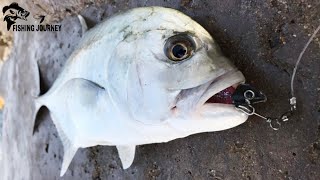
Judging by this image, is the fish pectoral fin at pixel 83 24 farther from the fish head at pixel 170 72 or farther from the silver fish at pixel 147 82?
the fish head at pixel 170 72

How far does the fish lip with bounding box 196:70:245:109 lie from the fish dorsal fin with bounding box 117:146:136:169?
1.94 feet

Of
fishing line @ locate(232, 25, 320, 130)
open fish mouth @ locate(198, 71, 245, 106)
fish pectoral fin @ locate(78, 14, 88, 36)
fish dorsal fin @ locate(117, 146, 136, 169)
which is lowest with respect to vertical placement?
fish dorsal fin @ locate(117, 146, 136, 169)

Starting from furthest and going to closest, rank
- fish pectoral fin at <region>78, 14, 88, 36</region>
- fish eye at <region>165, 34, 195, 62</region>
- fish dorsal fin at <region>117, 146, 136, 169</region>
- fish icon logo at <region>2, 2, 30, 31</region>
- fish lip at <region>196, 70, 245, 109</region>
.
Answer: fish icon logo at <region>2, 2, 30, 31</region>
fish pectoral fin at <region>78, 14, 88, 36</region>
fish dorsal fin at <region>117, 146, 136, 169</region>
fish eye at <region>165, 34, 195, 62</region>
fish lip at <region>196, 70, 245, 109</region>

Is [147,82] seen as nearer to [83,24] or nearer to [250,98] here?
[250,98]

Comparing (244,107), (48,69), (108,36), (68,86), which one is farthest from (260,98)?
(48,69)

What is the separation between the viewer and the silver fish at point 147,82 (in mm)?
1396

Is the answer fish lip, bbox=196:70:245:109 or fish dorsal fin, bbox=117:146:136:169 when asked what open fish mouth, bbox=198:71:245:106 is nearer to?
fish lip, bbox=196:70:245:109

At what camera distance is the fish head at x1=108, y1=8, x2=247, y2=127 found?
1.37m

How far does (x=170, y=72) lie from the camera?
1.44 meters

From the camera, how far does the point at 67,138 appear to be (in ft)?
6.68

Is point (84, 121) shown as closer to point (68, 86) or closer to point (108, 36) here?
point (68, 86)

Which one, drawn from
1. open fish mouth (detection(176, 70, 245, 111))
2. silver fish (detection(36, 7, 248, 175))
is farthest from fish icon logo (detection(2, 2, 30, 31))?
open fish mouth (detection(176, 70, 245, 111))

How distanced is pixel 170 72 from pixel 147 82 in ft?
0.29

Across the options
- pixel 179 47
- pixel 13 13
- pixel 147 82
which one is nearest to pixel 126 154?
pixel 147 82
